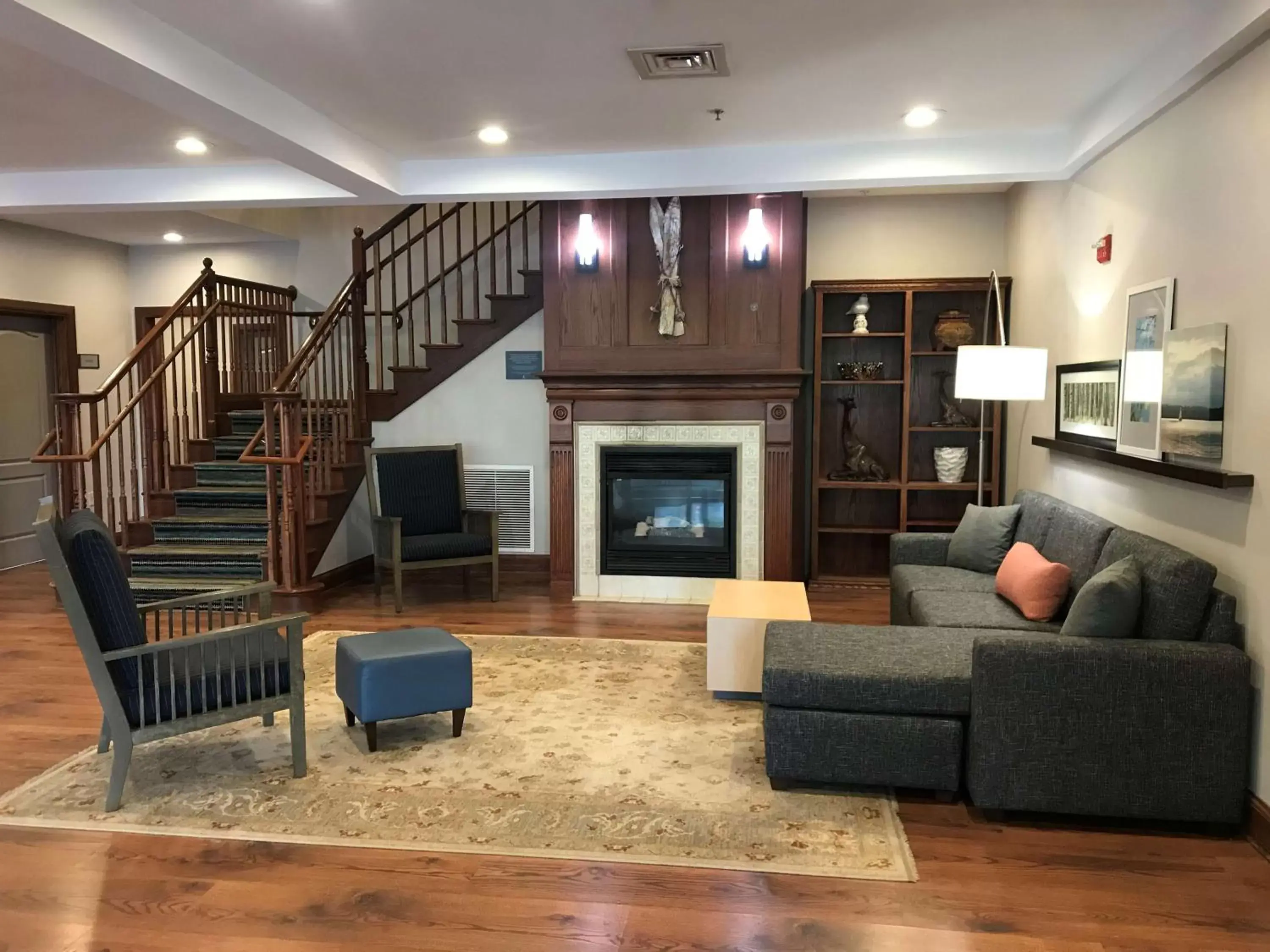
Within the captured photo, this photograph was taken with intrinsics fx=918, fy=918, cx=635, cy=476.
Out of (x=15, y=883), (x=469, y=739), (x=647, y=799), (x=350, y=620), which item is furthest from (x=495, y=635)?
(x=15, y=883)

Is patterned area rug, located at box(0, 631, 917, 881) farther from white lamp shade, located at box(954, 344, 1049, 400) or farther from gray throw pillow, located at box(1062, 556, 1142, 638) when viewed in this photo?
white lamp shade, located at box(954, 344, 1049, 400)

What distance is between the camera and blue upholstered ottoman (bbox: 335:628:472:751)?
3.57 metres

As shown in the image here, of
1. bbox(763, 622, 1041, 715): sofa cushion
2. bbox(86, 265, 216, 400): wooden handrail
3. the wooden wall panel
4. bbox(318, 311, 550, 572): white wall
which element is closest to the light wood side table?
bbox(763, 622, 1041, 715): sofa cushion

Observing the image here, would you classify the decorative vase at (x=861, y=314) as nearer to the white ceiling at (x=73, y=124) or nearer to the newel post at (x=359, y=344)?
the newel post at (x=359, y=344)

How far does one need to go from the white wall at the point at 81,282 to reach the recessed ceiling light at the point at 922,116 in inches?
264

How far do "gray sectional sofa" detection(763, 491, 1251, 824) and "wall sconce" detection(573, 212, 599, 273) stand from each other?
346 cm

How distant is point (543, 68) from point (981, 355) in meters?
2.61

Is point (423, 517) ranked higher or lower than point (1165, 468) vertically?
lower

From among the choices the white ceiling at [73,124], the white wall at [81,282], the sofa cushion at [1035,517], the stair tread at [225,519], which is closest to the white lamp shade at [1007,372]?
the sofa cushion at [1035,517]

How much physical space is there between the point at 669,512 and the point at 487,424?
1.55 m

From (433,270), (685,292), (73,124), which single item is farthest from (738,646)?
(433,270)

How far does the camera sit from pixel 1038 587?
383 centimetres

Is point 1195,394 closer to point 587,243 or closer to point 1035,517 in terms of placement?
point 1035,517

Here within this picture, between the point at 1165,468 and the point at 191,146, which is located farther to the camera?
the point at 191,146
